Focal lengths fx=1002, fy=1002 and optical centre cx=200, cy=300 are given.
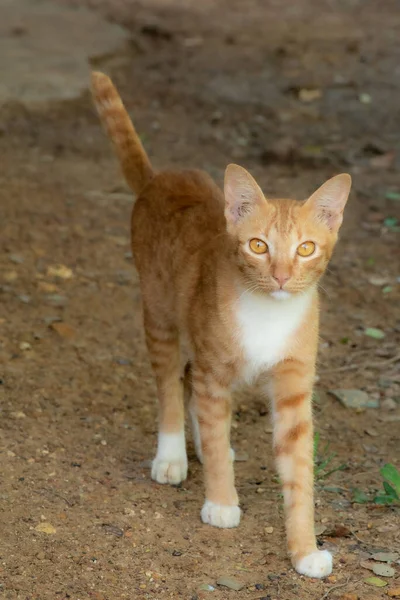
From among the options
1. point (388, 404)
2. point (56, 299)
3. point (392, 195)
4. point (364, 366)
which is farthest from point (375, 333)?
point (392, 195)

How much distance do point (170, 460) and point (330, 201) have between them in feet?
4.45

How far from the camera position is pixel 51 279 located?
Result: 20.0 feet

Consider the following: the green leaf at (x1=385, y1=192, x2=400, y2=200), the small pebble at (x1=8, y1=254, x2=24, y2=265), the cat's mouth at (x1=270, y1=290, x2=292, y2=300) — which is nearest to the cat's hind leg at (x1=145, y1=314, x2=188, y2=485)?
the cat's mouth at (x1=270, y1=290, x2=292, y2=300)

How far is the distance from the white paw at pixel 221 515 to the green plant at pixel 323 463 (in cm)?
51

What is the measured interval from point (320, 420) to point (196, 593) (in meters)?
Result: 1.65

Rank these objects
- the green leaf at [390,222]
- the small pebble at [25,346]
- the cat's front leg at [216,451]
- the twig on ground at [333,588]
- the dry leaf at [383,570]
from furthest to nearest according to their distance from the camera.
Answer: the green leaf at [390,222]
the small pebble at [25,346]
the cat's front leg at [216,451]
the dry leaf at [383,570]
the twig on ground at [333,588]

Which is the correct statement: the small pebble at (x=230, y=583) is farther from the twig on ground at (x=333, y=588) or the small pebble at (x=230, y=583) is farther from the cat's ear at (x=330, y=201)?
the cat's ear at (x=330, y=201)

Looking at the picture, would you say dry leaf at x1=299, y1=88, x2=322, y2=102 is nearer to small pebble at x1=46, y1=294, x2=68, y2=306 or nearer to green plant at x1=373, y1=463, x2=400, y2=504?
small pebble at x1=46, y1=294, x2=68, y2=306

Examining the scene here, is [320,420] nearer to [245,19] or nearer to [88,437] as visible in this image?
[88,437]

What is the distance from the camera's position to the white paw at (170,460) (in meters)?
4.26

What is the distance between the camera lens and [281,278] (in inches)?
137

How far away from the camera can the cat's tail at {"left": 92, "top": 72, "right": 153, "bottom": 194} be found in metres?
4.52

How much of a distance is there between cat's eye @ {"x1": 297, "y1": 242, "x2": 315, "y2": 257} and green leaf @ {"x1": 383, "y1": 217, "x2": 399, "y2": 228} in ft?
12.0

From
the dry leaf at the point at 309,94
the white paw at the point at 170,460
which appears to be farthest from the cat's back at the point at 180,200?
the dry leaf at the point at 309,94
